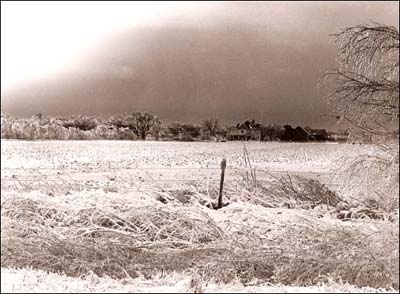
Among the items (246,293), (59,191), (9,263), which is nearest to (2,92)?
(59,191)

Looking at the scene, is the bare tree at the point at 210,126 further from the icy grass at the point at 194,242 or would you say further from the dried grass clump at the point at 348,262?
the dried grass clump at the point at 348,262

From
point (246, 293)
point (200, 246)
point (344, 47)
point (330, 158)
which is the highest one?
point (344, 47)

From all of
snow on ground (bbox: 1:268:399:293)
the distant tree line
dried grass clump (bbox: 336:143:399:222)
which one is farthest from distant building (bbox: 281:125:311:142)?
snow on ground (bbox: 1:268:399:293)

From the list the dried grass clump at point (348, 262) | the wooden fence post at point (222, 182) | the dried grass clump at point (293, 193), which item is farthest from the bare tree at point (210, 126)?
the dried grass clump at point (348, 262)

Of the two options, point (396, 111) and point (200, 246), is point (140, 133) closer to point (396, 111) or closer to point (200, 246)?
point (200, 246)

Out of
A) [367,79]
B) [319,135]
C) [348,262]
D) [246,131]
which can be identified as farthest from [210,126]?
[348,262]
